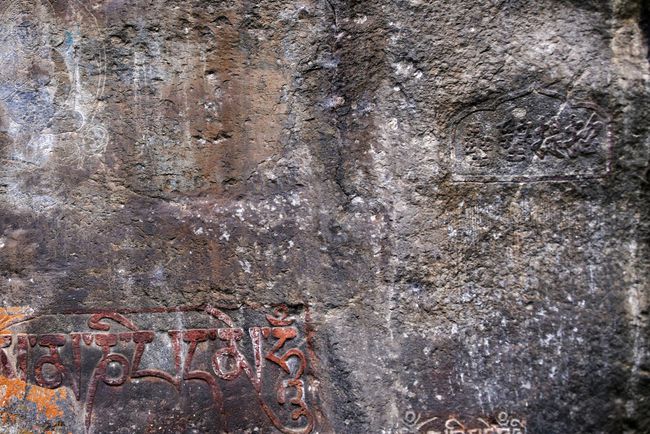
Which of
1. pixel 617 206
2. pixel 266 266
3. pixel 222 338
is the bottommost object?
pixel 222 338

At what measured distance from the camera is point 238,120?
6.63 feet

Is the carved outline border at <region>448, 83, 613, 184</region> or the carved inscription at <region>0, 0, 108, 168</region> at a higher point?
the carved inscription at <region>0, 0, 108, 168</region>

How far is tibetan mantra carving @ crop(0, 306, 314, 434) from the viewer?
2006 millimetres

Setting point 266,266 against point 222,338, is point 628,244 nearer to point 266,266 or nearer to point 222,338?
point 266,266

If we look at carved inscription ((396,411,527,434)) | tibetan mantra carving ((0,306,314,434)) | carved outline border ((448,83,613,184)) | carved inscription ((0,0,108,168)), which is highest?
carved inscription ((0,0,108,168))

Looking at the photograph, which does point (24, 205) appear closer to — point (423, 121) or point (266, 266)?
point (266, 266)

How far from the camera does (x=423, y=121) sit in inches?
76.9

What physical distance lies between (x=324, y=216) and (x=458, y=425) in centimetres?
72

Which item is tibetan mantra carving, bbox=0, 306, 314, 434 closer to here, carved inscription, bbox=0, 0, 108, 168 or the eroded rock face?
the eroded rock face

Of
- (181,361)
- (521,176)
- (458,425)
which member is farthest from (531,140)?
(181,361)

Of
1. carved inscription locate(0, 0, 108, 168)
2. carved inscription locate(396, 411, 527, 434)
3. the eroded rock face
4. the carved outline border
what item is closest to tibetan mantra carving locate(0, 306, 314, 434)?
the eroded rock face

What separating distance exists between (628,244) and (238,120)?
1181mm

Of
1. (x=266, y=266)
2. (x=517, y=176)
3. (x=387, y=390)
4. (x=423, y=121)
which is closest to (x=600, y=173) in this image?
(x=517, y=176)

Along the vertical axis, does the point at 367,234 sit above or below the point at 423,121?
below
